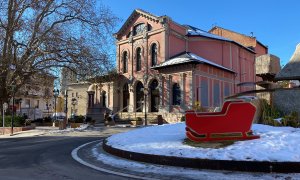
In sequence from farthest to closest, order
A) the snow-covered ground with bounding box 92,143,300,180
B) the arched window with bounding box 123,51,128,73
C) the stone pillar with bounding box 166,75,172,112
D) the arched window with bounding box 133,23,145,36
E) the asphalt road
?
the arched window with bounding box 123,51,128,73
the arched window with bounding box 133,23,145,36
the stone pillar with bounding box 166,75,172,112
the asphalt road
the snow-covered ground with bounding box 92,143,300,180

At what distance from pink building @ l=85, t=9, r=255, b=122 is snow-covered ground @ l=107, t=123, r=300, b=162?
93.1 ft

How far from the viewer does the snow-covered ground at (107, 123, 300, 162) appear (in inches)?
336

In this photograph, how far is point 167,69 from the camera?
43031mm

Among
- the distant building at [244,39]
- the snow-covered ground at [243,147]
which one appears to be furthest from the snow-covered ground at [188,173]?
the distant building at [244,39]

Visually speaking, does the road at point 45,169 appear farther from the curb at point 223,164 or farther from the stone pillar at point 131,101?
the stone pillar at point 131,101

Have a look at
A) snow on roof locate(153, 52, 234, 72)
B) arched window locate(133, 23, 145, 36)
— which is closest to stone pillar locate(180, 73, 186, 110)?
snow on roof locate(153, 52, 234, 72)

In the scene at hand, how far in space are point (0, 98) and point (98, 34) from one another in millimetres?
10966

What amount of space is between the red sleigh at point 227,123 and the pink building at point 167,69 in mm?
29004

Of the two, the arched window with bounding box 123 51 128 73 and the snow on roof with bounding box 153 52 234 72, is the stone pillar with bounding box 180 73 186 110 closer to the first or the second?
the snow on roof with bounding box 153 52 234 72

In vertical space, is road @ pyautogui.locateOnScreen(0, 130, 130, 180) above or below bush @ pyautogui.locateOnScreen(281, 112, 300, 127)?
below

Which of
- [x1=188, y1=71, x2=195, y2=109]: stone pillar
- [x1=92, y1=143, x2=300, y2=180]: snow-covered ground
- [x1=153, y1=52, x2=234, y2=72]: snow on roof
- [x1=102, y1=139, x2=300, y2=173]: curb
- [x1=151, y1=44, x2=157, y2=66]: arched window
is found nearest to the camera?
[x1=92, y1=143, x2=300, y2=180]: snow-covered ground

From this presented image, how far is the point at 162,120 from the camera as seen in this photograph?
39469 mm

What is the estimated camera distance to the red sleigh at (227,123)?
10.5 m

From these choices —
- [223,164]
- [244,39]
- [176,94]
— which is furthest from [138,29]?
[223,164]
